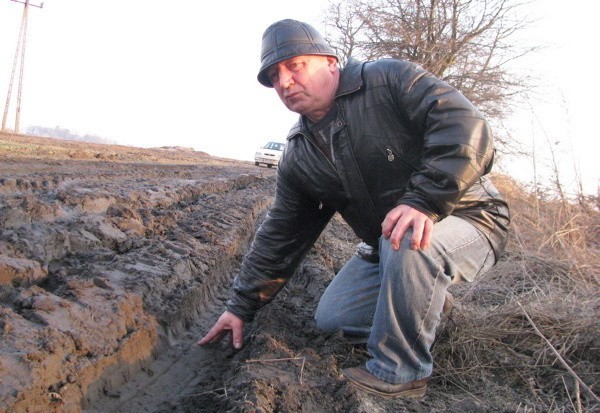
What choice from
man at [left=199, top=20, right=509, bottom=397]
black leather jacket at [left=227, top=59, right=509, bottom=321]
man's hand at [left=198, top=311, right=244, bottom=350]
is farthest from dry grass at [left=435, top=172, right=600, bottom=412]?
man's hand at [left=198, top=311, right=244, bottom=350]

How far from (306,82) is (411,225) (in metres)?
0.98

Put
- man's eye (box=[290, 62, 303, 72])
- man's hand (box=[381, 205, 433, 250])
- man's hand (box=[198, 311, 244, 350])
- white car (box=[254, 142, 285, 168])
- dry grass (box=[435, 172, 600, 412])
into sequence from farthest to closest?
white car (box=[254, 142, 285, 168]) < man's hand (box=[198, 311, 244, 350]) < man's eye (box=[290, 62, 303, 72]) < dry grass (box=[435, 172, 600, 412]) < man's hand (box=[381, 205, 433, 250])

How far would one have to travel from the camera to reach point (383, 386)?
2662 millimetres

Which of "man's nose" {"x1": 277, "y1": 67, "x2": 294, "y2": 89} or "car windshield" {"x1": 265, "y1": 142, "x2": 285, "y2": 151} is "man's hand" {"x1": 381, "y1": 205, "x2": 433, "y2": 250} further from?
"car windshield" {"x1": 265, "y1": 142, "x2": 285, "y2": 151}

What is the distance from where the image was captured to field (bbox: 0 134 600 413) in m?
2.57

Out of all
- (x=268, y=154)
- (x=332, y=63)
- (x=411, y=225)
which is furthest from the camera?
(x=268, y=154)

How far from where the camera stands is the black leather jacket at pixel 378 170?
2602 millimetres

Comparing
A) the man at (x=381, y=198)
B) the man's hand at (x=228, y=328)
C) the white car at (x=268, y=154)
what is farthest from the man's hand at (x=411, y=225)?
the white car at (x=268, y=154)

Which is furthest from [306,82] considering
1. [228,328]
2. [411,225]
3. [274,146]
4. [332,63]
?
[274,146]

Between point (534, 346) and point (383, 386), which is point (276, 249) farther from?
point (534, 346)

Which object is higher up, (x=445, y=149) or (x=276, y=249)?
(x=445, y=149)

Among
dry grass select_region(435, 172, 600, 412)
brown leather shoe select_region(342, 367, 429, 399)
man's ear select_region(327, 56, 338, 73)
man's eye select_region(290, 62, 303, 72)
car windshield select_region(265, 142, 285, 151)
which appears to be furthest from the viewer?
car windshield select_region(265, 142, 285, 151)

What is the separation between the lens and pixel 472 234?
2.90m

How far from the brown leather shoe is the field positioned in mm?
43
